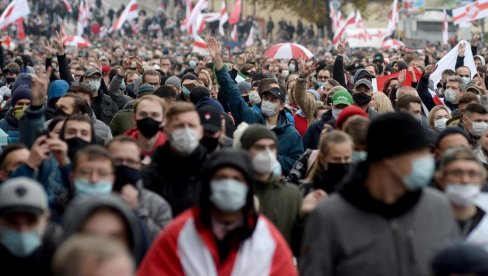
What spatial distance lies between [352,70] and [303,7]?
4234cm

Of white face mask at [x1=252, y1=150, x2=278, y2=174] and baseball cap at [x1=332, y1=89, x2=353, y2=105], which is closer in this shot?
white face mask at [x1=252, y1=150, x2=278, y2=174]

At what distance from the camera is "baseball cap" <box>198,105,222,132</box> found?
930 cm

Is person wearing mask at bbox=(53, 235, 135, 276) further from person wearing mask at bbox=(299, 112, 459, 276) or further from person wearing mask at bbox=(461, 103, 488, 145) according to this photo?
person wearing mask at bbox=(461, 103, 488, 145)

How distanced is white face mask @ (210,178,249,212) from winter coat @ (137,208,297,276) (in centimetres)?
15

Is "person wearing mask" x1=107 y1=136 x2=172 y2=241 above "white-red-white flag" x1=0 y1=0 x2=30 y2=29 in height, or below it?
above

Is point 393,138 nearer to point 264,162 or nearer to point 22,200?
point 22,200

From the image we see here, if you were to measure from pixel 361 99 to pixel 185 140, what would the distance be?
5.05 metres

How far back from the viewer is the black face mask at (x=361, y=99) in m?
12.9

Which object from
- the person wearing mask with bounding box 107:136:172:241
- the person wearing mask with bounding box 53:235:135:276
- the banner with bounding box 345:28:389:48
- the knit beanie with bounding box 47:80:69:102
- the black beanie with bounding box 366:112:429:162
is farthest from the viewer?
the banner with bounding box 345:28:389:48

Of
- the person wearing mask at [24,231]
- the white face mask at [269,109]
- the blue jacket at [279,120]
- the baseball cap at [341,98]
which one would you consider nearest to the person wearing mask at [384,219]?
the person wearing mask at [24,231]

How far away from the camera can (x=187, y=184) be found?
8.00 meters

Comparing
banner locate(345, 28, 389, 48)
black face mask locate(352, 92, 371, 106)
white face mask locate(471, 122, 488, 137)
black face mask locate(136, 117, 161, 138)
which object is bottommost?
banner locate(345, 28, 389, 48)

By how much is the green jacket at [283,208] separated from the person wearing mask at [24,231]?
191 centimetres

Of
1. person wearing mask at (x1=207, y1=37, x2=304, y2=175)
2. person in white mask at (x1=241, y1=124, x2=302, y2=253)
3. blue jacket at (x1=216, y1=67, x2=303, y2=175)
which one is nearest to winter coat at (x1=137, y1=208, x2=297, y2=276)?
person in white mask at (x1=241, y1=124, x2=302, y2=253)
